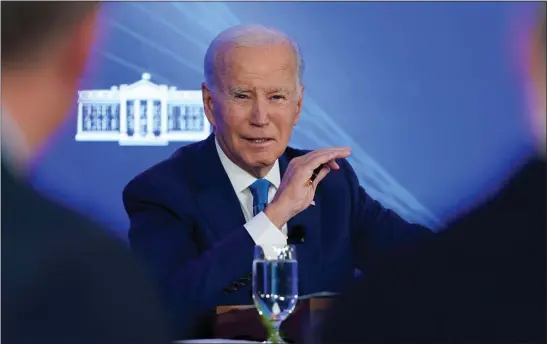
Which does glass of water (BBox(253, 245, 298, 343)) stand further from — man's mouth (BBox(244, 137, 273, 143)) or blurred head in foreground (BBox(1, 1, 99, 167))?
blurred head in foreground (BBox(1, 1, 99, 167))

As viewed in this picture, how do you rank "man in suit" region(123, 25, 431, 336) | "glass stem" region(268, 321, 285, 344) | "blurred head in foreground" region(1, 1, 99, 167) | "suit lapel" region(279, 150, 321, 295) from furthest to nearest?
"blurred head in foreground" region(1, 1, 99, 167)
"suit lapel" region(279, 150, 321, 295)
"man in suit" region(123, 25, 431, 336)
"glass stem" region(268, 321, 285, 344)

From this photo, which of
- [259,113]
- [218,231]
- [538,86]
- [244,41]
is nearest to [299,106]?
[259,113]

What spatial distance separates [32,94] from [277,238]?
1.18 m

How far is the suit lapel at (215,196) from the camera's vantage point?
318 centimetres

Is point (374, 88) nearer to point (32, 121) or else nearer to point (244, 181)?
point (244, 181)

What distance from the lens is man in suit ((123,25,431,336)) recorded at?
3111 mm

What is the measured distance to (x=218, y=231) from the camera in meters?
3.17

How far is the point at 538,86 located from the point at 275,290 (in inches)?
77.4

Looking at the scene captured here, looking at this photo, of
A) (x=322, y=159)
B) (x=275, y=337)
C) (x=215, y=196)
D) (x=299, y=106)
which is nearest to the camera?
(x=275, y=337)

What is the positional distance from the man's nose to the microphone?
1.32ft

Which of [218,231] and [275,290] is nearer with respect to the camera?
[275,290]

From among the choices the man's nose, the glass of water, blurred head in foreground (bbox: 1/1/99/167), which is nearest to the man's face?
the man's nose

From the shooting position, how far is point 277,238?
9.89 feet

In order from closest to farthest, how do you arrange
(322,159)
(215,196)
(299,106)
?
(322,159) < (215,196) < (299,106)
